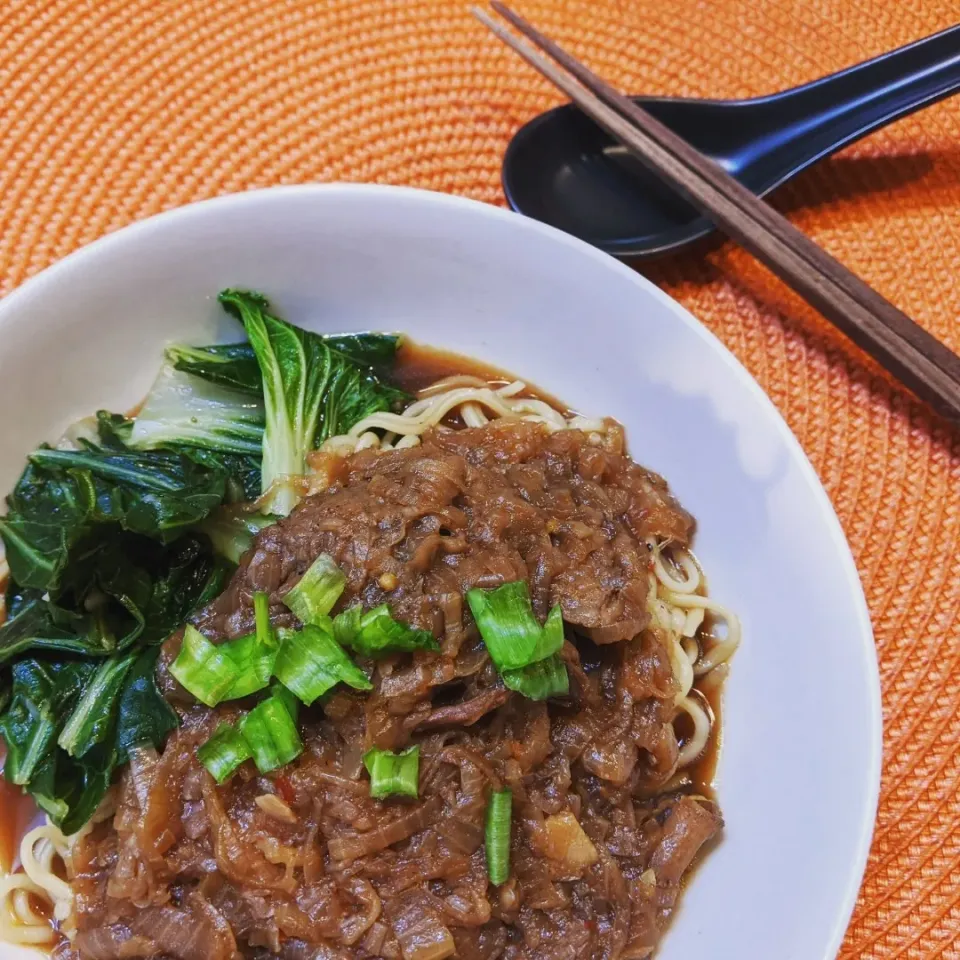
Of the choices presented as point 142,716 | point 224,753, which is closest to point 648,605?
point 224,753

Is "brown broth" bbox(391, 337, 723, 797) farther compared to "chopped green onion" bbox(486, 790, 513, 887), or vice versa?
"brown broth" bbox(391, 337, 723, 797)

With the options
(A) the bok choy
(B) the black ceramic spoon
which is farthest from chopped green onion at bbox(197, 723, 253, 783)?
(B) the black ceramic spoon

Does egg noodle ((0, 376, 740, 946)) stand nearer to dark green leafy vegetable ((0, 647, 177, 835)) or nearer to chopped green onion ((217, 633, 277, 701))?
dark green leafy vegetable ((0, 647, 177, 835))

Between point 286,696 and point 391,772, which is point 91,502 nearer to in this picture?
point 286,696

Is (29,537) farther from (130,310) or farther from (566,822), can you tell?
Result: (566,822)

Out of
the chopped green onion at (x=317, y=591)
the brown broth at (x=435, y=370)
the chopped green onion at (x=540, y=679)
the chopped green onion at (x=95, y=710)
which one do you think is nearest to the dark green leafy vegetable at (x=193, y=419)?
the brown broth at (x=435, y=370)

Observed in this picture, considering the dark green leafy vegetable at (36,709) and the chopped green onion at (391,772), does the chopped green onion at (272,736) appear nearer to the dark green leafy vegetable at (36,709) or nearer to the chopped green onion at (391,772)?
the chopped green onion at (391,772)
